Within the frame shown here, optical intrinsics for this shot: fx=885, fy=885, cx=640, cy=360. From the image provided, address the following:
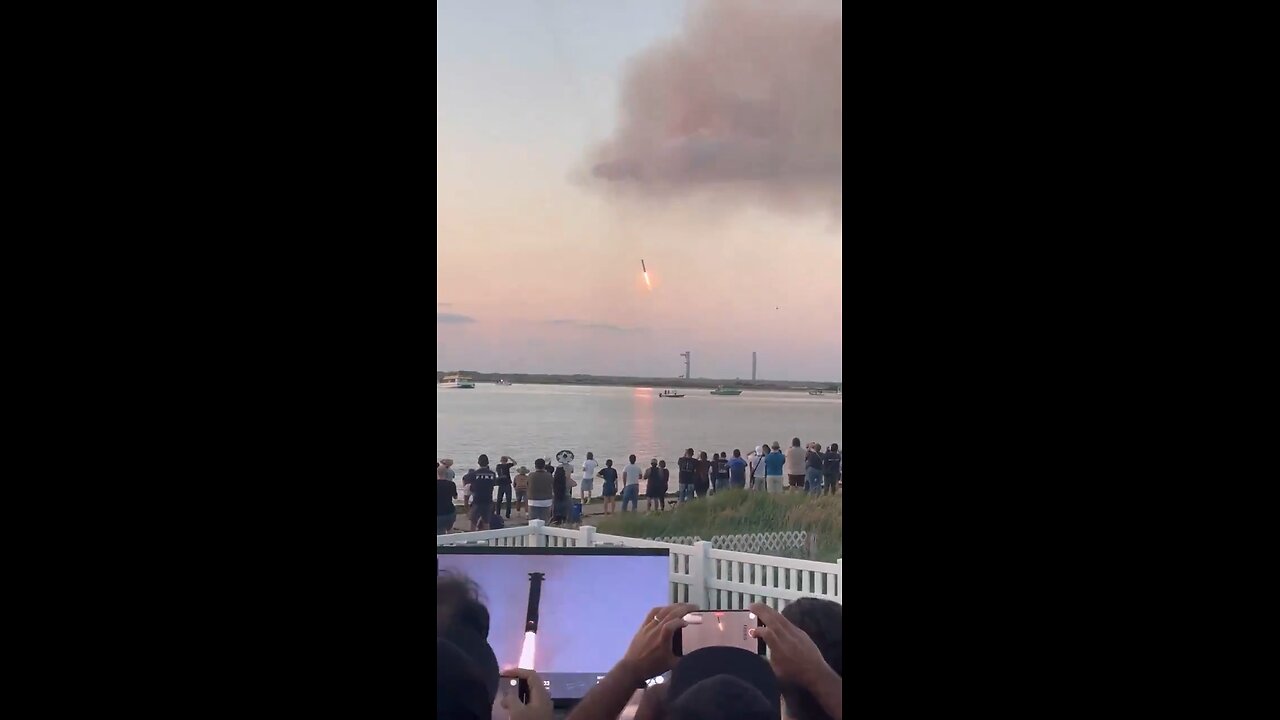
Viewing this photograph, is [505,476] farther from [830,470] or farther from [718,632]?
[718,632]

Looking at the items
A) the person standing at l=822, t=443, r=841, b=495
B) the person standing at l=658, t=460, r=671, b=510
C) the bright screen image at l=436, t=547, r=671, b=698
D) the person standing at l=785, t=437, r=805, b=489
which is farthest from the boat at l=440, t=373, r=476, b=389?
the bright screen image at l=436, t=547, r=671, b=698

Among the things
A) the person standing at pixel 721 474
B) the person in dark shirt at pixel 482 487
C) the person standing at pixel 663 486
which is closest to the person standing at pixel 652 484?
the person standing at pixel 663 486

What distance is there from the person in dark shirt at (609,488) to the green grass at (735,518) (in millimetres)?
56

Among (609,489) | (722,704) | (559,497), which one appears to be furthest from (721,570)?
(609,489)

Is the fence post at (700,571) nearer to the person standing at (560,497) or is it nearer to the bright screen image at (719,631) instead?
the bright screen image at (719,631)

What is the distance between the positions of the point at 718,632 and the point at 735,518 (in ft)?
11.7

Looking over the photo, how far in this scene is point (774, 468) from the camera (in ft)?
15.9

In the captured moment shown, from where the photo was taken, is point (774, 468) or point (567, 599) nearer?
point (567, 599)

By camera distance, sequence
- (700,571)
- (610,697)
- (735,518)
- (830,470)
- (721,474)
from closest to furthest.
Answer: (610,697) < (700,571) < (735,518) < (830,470) < (721,474)

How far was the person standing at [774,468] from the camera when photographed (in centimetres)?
471

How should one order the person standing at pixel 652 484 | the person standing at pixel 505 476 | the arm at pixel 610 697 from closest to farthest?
the arm at pixel 610 697 → the person standing at pixel 505 476 → the person standing at pixel 652 484

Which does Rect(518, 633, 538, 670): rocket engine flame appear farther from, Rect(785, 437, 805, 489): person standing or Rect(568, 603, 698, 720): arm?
Rect(785, 437, 805, 489): person standing
